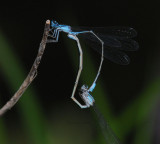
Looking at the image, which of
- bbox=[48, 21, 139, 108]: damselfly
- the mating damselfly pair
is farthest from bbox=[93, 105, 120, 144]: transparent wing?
bbox=[48, 21, 139, 108]: damselfly

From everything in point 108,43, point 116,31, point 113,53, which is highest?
point 116,31

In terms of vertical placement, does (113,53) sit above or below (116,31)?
below

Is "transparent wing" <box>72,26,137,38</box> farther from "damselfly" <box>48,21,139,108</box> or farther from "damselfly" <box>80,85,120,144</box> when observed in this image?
"damselfly" <box>80,85,120,144</box>

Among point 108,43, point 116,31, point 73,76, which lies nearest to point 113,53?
point 108,43

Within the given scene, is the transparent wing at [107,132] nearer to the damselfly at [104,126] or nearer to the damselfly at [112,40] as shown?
the damselfly at [104,126]

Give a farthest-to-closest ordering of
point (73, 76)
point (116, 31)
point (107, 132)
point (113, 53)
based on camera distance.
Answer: point (73, 76) < point (113, 53) < point (116, 31) < point (107, 132)

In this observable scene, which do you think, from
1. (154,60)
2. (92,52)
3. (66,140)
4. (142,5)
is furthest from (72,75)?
(142,5)

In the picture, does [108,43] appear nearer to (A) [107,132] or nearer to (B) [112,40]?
(B) [112,40]

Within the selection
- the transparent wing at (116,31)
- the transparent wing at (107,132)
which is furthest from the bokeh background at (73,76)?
the transparent wing at (116,31)
